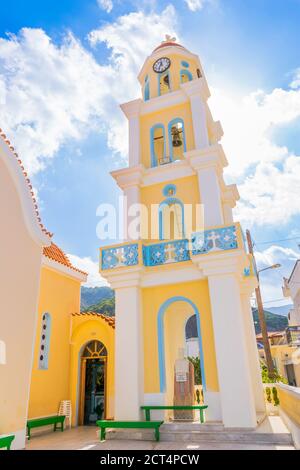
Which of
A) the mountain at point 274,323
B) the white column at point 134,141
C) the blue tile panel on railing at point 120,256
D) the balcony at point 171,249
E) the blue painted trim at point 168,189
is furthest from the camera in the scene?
the mountain at point 274,323

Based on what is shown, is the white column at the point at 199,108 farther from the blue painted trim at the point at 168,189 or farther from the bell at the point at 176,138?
the blue painted trim at the point at 168,189

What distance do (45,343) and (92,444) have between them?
478cm

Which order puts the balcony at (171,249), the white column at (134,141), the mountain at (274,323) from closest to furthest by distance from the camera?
1. the balcony at (171,249)
2. the white column at (134,141)
3. the mountain at (274,323)

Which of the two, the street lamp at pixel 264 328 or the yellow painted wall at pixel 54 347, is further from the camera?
the street lamp at pixel 264 328

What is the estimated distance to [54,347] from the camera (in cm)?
1209

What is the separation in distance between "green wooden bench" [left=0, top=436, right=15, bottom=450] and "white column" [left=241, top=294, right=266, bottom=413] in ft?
26.7

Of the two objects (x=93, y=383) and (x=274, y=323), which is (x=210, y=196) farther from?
(x=274, y=323)

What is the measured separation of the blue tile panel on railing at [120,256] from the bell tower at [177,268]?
32 mm

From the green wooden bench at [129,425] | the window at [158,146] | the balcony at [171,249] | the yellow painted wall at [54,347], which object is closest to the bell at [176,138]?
the window at [158,146]

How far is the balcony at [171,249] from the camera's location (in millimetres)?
8992

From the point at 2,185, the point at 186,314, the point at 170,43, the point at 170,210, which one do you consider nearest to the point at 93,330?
the point at 186,314
